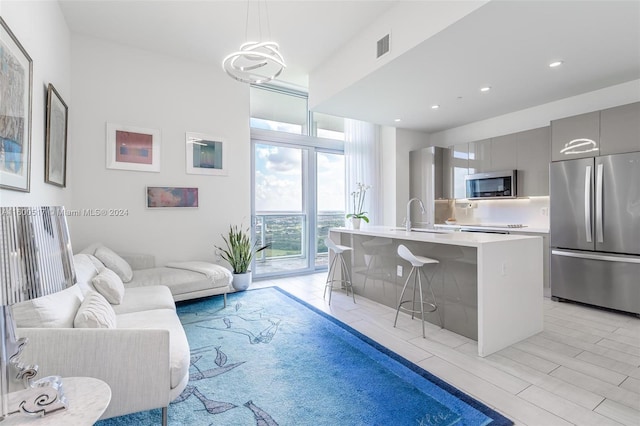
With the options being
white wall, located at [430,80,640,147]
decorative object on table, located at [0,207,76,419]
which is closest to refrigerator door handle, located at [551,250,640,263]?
white wall, located at [430,80,640,147]

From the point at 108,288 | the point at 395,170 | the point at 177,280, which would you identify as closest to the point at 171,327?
the point at 108,288

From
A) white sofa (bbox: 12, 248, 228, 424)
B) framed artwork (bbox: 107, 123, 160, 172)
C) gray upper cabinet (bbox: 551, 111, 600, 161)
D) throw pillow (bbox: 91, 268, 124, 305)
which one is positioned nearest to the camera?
white sofa (bbox: 12, 248, 228, 424)

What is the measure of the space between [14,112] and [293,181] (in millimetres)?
3917

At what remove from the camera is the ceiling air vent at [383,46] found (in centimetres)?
322

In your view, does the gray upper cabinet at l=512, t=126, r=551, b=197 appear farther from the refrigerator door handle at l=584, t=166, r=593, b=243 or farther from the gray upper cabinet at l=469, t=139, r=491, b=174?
the refrigerator door handle at l=584, t=166, r=593, b=243

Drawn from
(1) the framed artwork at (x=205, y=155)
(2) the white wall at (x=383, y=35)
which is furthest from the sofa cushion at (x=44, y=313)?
(2) the white wall at (x=383, y=35)

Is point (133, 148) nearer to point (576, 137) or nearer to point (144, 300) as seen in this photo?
point (144, 300)

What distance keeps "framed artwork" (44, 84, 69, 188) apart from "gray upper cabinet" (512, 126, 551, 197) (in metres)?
5.78

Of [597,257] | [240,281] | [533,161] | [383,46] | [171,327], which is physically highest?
[383,46]

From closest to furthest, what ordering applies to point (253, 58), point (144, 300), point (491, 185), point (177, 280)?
point (144, 300) < point (253, 58) < point (177, 280) < point (491, 185)

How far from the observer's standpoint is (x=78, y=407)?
1.08 metres

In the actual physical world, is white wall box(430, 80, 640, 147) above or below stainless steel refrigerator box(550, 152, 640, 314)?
above

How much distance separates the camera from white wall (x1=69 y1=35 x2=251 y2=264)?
384 centimetres

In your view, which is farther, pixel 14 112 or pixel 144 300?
pixel 144 300
